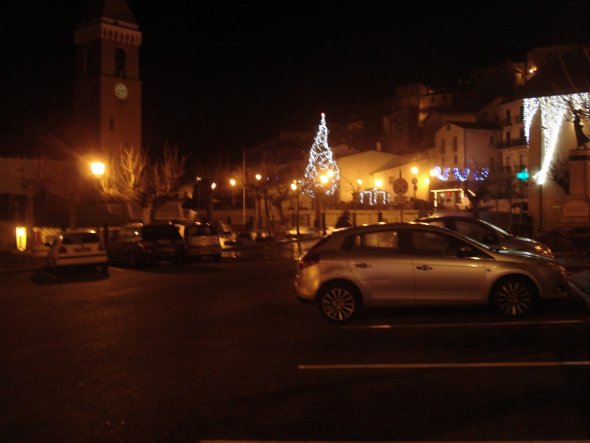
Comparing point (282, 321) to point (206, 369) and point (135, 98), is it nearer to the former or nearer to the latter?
point (206, 369)

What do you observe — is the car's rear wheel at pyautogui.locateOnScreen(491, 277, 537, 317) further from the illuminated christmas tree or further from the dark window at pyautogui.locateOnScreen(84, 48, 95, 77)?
the dark window at pyautogui.locateOnScreen(84, 48, 95, 77)

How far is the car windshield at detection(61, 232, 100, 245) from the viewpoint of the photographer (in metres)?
22.7

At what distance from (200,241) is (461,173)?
131 ft

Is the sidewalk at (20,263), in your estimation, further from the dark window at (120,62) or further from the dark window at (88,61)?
the dark window at (88,61)

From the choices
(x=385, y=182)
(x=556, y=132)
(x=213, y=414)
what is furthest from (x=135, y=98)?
(x=213, y=414)

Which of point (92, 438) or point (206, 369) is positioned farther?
point (206, 369)

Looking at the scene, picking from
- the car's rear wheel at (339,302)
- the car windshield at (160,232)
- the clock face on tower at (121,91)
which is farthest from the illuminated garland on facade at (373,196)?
the car's rear wheel at (339,302)

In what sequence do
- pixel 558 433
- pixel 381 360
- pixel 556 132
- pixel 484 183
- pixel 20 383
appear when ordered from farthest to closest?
1. pixel 484 183
2. pixel 556 132
3. pixel 381 360
4. pixel 20 383
5. pixel 558 433

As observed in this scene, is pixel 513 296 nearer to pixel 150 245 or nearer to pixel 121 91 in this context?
pixel 150 245

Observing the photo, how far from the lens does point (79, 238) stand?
2289 cm

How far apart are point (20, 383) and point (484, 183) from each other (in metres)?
49.2

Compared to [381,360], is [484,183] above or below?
above

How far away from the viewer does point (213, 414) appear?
6340 mm

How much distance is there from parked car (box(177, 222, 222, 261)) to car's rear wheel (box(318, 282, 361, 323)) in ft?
50.1
